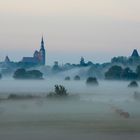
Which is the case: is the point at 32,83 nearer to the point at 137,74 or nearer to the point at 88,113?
the point at 88,113

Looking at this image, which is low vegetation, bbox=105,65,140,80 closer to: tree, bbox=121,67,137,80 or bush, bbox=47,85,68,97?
tree, bbox=121,67,137,80

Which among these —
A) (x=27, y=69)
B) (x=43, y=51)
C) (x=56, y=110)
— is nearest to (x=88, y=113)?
(x=56, y=110)

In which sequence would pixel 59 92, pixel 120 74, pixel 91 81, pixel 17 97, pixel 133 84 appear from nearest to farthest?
pixel 17 97 → pixel 59 92 → pixel 91 81 → pixel 133 84 → pixel 120 74

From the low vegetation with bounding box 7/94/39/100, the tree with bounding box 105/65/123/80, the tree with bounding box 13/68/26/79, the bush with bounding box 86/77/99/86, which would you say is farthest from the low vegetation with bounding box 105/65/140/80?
the low vegetation with bounding box 7/94/39/100

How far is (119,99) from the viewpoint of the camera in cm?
2198

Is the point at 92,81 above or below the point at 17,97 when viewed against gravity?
above

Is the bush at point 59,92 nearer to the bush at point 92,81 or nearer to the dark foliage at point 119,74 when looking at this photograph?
the bush at point 92,81

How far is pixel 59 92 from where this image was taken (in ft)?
73.2

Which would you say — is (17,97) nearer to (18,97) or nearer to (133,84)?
(18,97)

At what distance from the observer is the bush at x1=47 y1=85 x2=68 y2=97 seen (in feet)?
71.6

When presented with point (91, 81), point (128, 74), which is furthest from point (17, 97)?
point (128, 74)

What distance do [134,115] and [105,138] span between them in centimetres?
688

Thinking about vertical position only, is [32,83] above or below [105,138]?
above

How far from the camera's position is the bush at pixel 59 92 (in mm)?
21823
